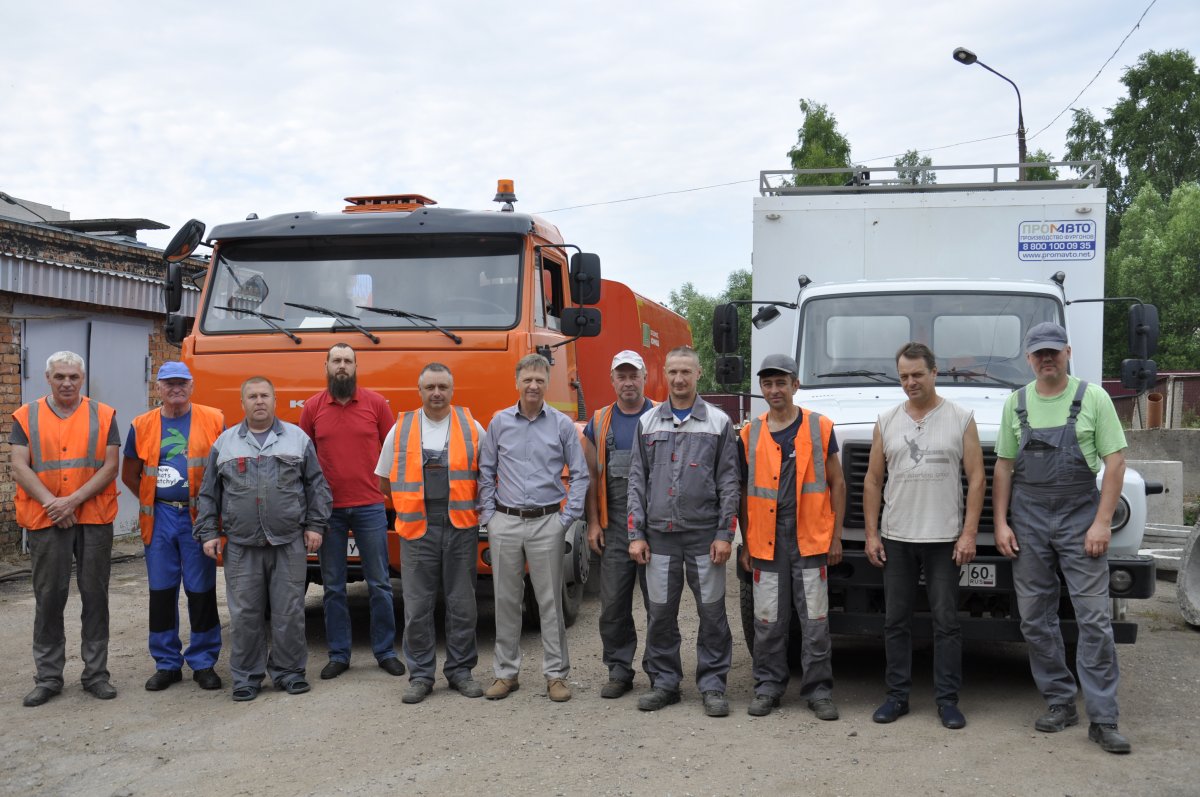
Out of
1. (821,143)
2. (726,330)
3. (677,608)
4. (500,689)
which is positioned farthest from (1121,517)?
(821,143)

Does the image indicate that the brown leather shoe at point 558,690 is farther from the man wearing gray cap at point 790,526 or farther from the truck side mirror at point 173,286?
the truck side mirror at point 173,286

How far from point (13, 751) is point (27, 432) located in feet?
6.14

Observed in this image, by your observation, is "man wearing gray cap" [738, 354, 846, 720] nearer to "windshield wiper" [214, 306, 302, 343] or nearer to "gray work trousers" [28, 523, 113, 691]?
"windshield wiper" [214, 306, 302, 343]

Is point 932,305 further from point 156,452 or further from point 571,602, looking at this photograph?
point 156,452

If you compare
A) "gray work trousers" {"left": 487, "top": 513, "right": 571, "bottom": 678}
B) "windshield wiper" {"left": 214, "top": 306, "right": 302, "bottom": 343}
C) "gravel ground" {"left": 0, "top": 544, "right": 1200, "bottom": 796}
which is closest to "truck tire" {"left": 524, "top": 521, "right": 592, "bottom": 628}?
"gravel ground" {"left": 0, "top": 544, "right": 1200, "bottom": 796}

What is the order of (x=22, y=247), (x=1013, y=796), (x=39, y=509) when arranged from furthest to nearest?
(x=22, y=247), (x=39, y=509), (x=1013, y=796)

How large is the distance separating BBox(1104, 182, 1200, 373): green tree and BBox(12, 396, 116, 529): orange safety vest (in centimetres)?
3835

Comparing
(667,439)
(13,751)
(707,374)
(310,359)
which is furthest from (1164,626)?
(707,374)

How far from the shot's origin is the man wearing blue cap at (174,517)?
22.4 ft

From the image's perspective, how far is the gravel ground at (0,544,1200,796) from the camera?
5.05 metres

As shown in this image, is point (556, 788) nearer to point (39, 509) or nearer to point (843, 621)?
point (843, 621)

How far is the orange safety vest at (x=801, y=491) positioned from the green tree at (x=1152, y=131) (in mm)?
41931

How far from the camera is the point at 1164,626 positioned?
856cm

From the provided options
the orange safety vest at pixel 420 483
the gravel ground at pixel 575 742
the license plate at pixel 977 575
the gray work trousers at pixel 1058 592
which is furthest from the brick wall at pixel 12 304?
the gray work trousers at pixel 1058 592
